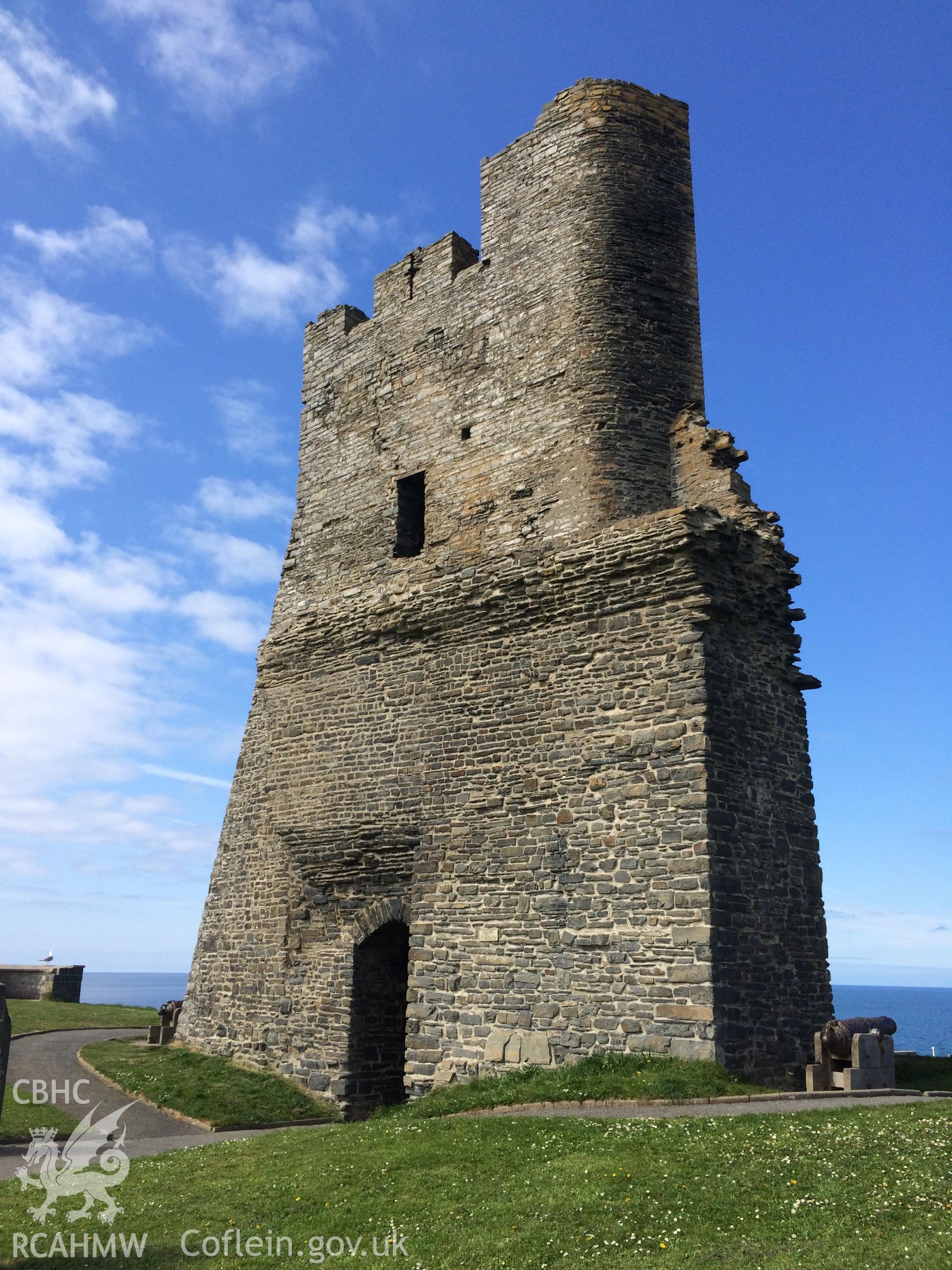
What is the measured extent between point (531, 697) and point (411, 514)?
4.64 m

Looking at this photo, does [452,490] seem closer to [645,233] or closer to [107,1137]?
[645,233]

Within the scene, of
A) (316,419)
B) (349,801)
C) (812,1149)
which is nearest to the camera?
(812,1149)

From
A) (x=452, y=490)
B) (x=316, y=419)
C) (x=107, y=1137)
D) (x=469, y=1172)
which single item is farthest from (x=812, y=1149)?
(x=316, y=419)

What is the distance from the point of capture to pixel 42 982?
24.5 metres

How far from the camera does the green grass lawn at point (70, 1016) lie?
62.4 ft

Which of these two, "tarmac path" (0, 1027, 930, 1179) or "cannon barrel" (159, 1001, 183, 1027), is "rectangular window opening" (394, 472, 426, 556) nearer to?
"tarmac path" (0, 1027, 930, 1179)

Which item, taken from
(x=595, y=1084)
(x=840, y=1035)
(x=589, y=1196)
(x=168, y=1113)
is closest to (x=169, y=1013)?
(x=168, y=1113)

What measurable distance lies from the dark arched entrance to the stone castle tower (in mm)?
41

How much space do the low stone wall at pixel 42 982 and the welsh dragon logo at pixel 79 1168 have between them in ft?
47.0

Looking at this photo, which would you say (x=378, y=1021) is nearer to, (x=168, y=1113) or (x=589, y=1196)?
(x=168, y=1113)

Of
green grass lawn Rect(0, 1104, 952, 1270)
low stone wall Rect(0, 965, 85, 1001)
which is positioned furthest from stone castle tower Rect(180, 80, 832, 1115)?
low stone wall Rect(0, 965, 85, 1001)

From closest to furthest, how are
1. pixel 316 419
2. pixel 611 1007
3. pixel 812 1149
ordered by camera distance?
pixel 812 1149 → pixel 611 1007 → pixel 316 419

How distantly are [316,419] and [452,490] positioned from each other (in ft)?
13.8

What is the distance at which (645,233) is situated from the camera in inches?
558
